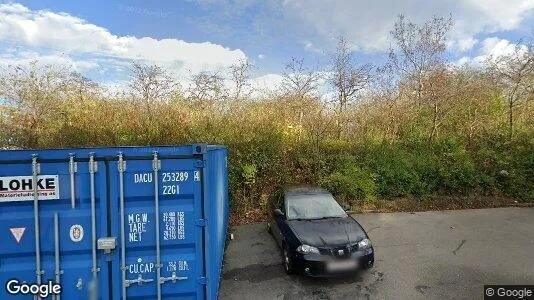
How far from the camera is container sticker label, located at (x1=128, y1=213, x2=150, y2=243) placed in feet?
10.4

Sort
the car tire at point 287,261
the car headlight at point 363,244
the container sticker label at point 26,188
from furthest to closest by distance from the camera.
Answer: the car tire at point 287,261 → the car headlight at point 363,244 → the container sticker label at point 26,188

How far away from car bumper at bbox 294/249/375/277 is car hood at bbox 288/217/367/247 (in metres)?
0.22

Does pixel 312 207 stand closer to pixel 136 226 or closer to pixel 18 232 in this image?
pixel 136 226

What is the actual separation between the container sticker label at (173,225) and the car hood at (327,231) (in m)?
2.55

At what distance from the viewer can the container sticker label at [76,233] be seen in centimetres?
311

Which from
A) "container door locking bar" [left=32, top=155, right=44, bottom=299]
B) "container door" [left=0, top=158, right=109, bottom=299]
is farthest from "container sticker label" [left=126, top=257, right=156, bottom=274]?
"container door locking bar" [left=32, top=155, right=44, bottom=299]

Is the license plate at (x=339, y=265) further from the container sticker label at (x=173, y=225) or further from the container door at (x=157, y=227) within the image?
the container sticker label at (x=173, y=225)

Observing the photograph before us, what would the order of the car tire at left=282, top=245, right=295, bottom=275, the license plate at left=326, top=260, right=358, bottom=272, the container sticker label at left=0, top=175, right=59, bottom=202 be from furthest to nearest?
1. the car tire at left=282, top=245, right=295, bottom=275
2. the license plate at left=326, top=260, right=358, bottom=272
3. the container sticker label at left=0, top=175, right=59, bottom=202

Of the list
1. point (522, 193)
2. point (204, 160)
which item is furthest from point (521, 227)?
point (204, 160)

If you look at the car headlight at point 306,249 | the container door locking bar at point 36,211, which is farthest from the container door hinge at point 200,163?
the car headlight at point 306,249

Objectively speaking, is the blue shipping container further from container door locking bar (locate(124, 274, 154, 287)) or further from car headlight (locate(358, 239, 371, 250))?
car headlight (locate(358, 239, 371, 250))

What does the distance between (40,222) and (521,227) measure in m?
10.2

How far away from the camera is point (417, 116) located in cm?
1252

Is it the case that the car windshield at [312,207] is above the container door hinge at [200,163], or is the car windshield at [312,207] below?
below
